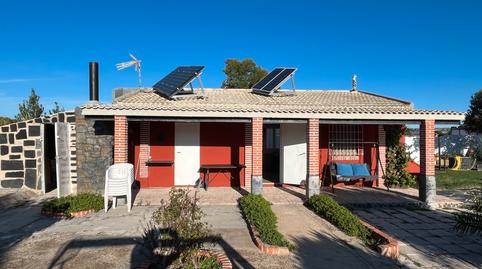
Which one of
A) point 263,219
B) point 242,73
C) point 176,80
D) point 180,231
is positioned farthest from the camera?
point 242,73

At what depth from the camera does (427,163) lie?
1000 cm

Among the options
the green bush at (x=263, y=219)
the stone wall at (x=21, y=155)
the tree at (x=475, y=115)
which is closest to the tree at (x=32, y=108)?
the stone wall at (x=21, y=155)

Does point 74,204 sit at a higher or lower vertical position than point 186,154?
lower

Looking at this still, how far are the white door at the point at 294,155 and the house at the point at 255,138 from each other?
33 mm

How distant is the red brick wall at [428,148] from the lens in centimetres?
1000

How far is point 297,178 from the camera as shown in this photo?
491 inches

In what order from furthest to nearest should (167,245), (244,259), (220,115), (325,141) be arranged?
(325,141)
(220,115)
(244,259)
(167,245)

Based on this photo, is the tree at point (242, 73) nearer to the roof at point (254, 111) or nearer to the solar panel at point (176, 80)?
the solar panel at point (176, 80)

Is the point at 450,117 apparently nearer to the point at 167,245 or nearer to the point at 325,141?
the point at 325,141

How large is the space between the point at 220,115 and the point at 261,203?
8.41 feet

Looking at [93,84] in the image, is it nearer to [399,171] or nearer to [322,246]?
[322,246]

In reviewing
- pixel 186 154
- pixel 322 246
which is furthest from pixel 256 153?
pixel 322 246

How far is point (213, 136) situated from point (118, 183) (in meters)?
4.52

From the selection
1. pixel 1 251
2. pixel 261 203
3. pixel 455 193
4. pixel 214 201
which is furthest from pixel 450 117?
pixel 1 251
